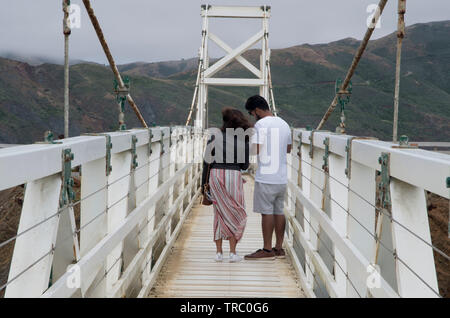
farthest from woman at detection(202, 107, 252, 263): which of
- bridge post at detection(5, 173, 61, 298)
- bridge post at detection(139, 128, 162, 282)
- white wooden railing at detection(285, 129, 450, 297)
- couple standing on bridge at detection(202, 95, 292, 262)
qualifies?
bridge post at detection(5, 173, 61, 298)

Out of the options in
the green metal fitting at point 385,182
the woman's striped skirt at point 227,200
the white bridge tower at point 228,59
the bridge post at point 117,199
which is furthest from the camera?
the white bridge tower at point 228,59

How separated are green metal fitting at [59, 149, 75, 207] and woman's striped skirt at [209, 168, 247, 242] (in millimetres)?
2249

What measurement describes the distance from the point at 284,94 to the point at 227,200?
81.2 metres

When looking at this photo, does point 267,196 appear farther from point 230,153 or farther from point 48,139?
point 48,139

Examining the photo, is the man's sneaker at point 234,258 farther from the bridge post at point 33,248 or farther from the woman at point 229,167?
the bridge post at point 33,248

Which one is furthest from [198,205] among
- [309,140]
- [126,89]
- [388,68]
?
[388,68]

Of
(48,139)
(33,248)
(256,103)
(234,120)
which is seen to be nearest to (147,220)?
(234,120)

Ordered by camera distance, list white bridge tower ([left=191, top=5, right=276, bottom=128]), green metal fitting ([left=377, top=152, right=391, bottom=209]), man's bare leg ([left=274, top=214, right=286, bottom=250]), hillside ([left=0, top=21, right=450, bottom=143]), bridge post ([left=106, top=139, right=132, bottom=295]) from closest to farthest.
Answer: green metal fitting ([left=377, top=152, right=391, bottom=209])
bridge post ([left=106, top=139, right=132, bottom=295])
man's bare leg ([left=274, top=214, right=286, bottom=250])
white bridge tower ([left=191, top=5, right=276, bottom=128])
hillside ([left=0, top=21, right=450, bottom=143])

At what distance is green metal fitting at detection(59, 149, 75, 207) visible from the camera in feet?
6.23

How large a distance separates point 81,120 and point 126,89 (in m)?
54.0

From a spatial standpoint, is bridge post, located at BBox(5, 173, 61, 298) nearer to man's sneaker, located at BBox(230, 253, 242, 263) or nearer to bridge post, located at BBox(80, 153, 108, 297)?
bridge post, located at BBox(80, 153, 108, 297)

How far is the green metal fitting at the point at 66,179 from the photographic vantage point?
6.23ft

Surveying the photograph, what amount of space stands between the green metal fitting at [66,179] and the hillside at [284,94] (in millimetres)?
34157

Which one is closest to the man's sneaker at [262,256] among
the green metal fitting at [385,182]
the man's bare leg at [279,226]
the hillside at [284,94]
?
the man's bare leg at [279,226]
